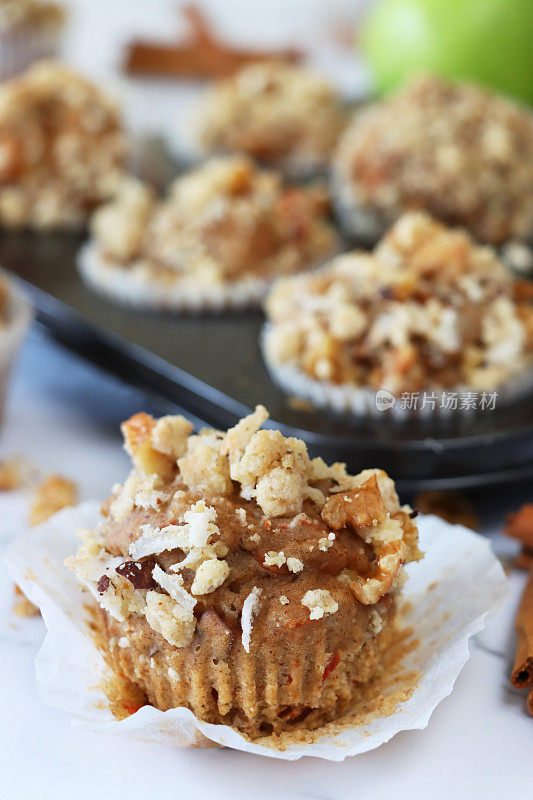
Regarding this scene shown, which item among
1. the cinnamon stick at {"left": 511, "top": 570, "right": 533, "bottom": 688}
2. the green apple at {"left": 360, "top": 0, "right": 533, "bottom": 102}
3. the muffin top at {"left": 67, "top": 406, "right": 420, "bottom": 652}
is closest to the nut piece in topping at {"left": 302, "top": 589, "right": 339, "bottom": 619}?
the muffin top at {"left": 67, "top": 406, "right": 420, "bottom": 652}

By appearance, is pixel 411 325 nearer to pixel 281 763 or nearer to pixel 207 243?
pixel 207 243

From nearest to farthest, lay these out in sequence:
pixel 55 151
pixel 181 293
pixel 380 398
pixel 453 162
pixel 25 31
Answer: pixel 380 398, pixel 181 293, pixel 453 162, pixel 55 151, pixel 25 31

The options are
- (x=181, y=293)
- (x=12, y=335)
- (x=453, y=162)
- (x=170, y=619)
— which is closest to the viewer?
(x=170, y=619)

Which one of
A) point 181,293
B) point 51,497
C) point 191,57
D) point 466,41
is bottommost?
point 191,57

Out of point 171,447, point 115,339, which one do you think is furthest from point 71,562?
point 115,339

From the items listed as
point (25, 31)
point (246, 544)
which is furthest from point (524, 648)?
point (25, 31)

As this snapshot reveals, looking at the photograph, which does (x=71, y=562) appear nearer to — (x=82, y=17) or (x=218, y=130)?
(x=218, y=130)

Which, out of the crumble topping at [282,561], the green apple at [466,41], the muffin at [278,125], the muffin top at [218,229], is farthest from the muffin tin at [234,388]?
the green apple at [466,41]
